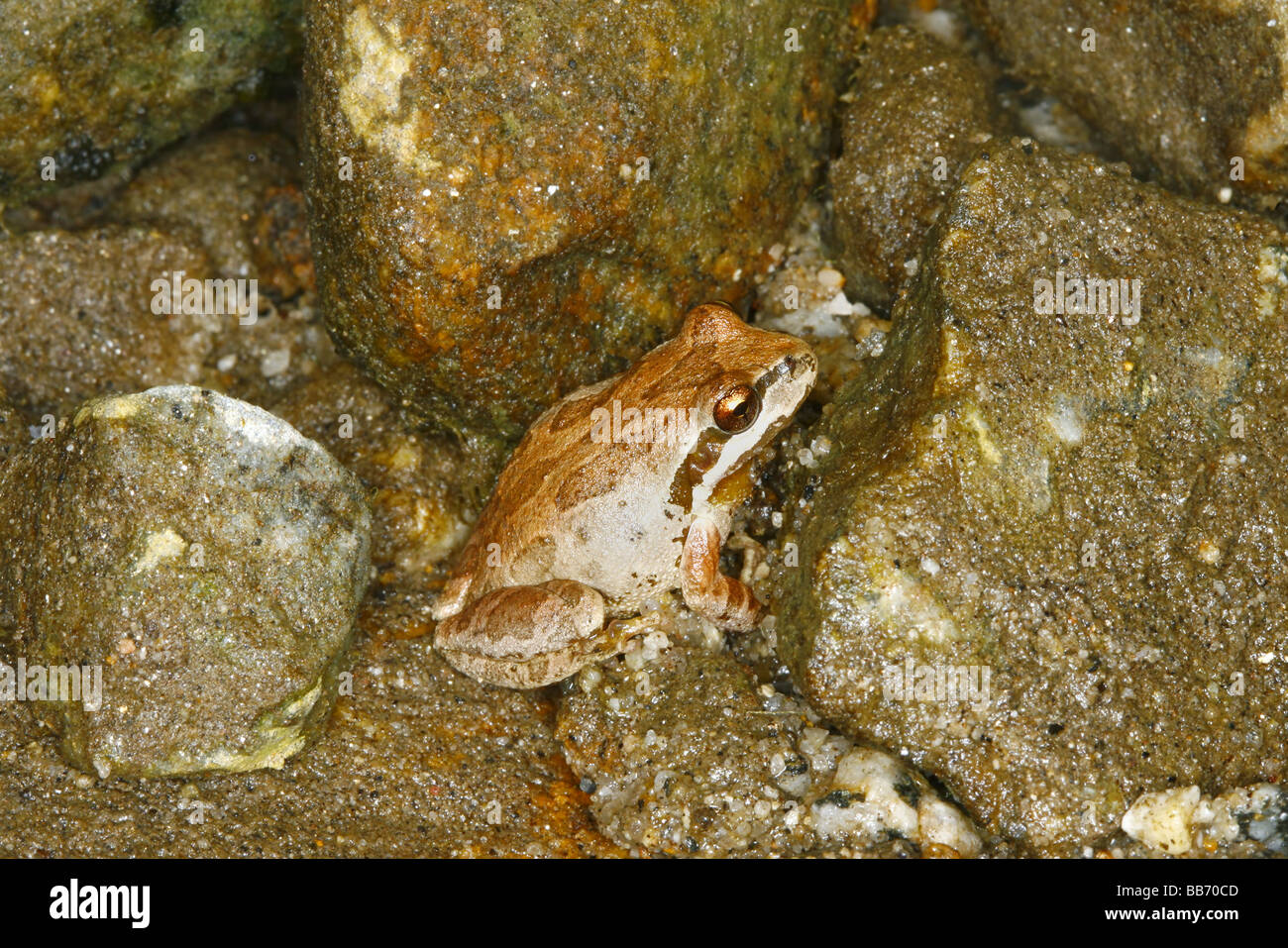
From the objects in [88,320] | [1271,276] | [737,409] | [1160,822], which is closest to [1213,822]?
[1160,822]

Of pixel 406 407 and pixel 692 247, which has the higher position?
pixel 692 247

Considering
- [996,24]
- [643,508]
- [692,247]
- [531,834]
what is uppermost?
[996,24]

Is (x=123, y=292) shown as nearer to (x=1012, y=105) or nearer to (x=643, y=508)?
(x=643, y=508)

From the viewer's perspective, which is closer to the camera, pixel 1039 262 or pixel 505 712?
pixel 1039 262

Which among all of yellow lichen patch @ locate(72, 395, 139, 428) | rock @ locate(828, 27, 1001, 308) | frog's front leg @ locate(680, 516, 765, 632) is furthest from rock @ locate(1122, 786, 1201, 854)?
yellow lichen patch @ locate(72, 395, 139, 428)
